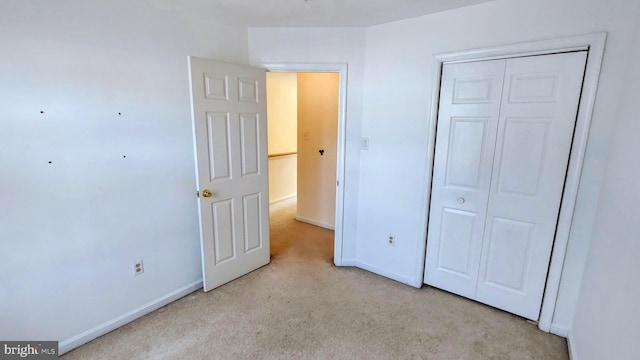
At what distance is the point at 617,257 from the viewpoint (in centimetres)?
141

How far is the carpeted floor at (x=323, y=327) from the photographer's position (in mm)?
1897

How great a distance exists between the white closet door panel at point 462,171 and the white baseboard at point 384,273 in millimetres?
231

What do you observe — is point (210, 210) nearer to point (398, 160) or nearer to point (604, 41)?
point (398, 160)

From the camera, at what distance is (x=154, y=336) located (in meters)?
2.02

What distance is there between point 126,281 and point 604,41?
3443 millimetres

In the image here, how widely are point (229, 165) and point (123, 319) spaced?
4.48ft

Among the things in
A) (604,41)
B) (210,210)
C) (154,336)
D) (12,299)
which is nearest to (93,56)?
(210,210)

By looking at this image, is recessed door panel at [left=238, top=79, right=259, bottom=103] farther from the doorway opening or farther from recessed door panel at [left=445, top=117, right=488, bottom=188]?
recessed door panel at [left=445, top=117, right=488, bottom=188]

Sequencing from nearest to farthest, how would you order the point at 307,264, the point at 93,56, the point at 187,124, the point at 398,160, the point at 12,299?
the point at 12,299 < the point at 93,56 < the point at 187,124 < the point at 398,160 < the point at 307,264

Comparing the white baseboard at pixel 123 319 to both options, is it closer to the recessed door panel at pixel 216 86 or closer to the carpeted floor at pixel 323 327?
the carpeted floor at pixel 323 327

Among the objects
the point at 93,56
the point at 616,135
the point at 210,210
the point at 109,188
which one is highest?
the point at 93,56

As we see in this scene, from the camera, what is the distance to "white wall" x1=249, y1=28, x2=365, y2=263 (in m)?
2.64

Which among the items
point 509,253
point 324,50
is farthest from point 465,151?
point 324,50

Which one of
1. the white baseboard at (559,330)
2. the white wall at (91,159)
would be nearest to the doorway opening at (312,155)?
the white wall at (91,159)
